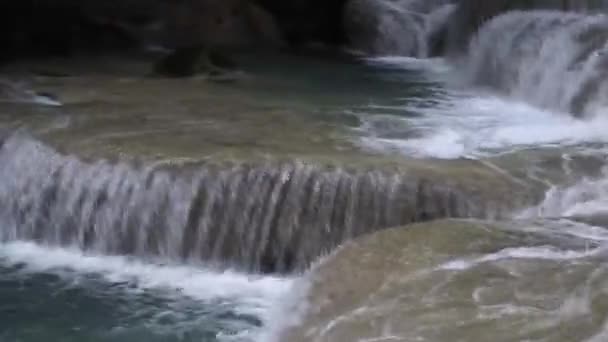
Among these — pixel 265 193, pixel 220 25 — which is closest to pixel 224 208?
pixel 265 193

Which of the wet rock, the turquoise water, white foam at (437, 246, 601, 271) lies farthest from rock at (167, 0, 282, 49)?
white foam at (437, 246, 601, 271)

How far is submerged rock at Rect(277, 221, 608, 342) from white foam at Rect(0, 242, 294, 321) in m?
1.06

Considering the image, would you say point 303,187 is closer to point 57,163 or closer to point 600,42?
point 57,163

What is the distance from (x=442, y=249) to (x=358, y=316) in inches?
37.6

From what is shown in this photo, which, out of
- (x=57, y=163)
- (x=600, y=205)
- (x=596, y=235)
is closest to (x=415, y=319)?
(x=596, y=235)

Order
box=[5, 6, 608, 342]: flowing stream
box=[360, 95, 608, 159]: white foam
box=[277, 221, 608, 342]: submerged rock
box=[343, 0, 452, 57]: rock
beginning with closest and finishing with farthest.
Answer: box=[277, 221, 608, 342]: submerged rock, box=[5, 6, 608, 342]: flowing stream, box=[360, 95, 608, 159]: white foam, box=[343, 0, 452, 57]: rock

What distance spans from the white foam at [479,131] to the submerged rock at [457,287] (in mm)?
2316

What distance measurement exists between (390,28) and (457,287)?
1277 centimetres

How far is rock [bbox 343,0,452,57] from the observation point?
55.6ft

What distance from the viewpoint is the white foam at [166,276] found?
6.64m

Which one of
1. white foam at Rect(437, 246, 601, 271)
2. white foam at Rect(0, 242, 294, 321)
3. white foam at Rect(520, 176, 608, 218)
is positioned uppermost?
white foam at Rect(437, 246, 601, 271)

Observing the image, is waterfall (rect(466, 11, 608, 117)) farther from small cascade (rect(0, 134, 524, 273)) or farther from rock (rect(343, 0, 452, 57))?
small cascade (rect(0, 134, 524, 273))

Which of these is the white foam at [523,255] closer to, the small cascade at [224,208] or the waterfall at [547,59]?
the small cascade at [224,208]

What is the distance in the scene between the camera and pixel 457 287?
16.7 ft
